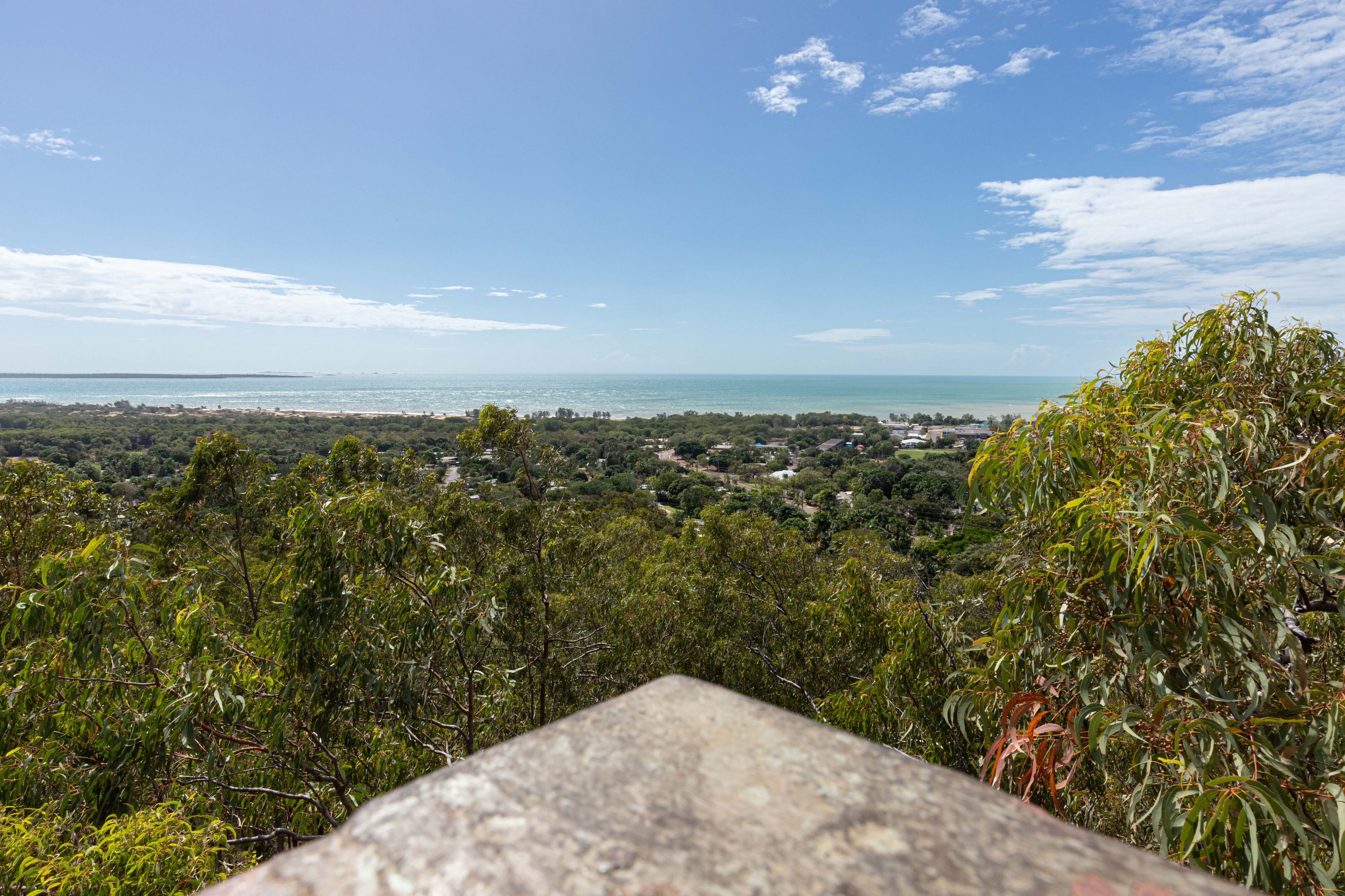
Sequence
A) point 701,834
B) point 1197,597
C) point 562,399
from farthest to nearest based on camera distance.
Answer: point 562,399 < point 1197,597 < point 701,834

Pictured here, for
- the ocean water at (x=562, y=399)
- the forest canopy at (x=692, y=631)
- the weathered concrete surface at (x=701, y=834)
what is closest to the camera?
the weathered concrete surface at (x=701, y=834)

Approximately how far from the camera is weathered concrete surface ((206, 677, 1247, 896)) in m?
0.64

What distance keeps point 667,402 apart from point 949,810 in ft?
460

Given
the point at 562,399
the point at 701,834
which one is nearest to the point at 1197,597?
the point at 701,834

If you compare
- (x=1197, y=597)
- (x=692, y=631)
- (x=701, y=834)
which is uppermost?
(x=701, y=834)

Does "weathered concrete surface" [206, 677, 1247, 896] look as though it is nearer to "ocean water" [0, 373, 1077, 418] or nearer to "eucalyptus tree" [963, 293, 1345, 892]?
"eucalyptus tree" [963, 293, 1345, 892]

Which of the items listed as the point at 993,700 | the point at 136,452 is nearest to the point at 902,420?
the point at 136,452

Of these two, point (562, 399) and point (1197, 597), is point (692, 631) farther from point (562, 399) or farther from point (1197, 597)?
point (562, 399)

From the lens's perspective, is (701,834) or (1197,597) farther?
(1197,597)

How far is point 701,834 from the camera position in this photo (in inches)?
27.6

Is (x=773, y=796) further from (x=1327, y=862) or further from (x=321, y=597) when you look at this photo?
(x=321, y=597)

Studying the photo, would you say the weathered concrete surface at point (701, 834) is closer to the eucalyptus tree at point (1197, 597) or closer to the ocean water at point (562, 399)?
the eucalyptus tree at point (1197, 597)

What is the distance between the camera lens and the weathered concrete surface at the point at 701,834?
637mm

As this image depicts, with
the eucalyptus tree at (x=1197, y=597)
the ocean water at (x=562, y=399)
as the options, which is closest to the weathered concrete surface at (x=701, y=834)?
the eucalyptus tree at (x=1197, y=597)
